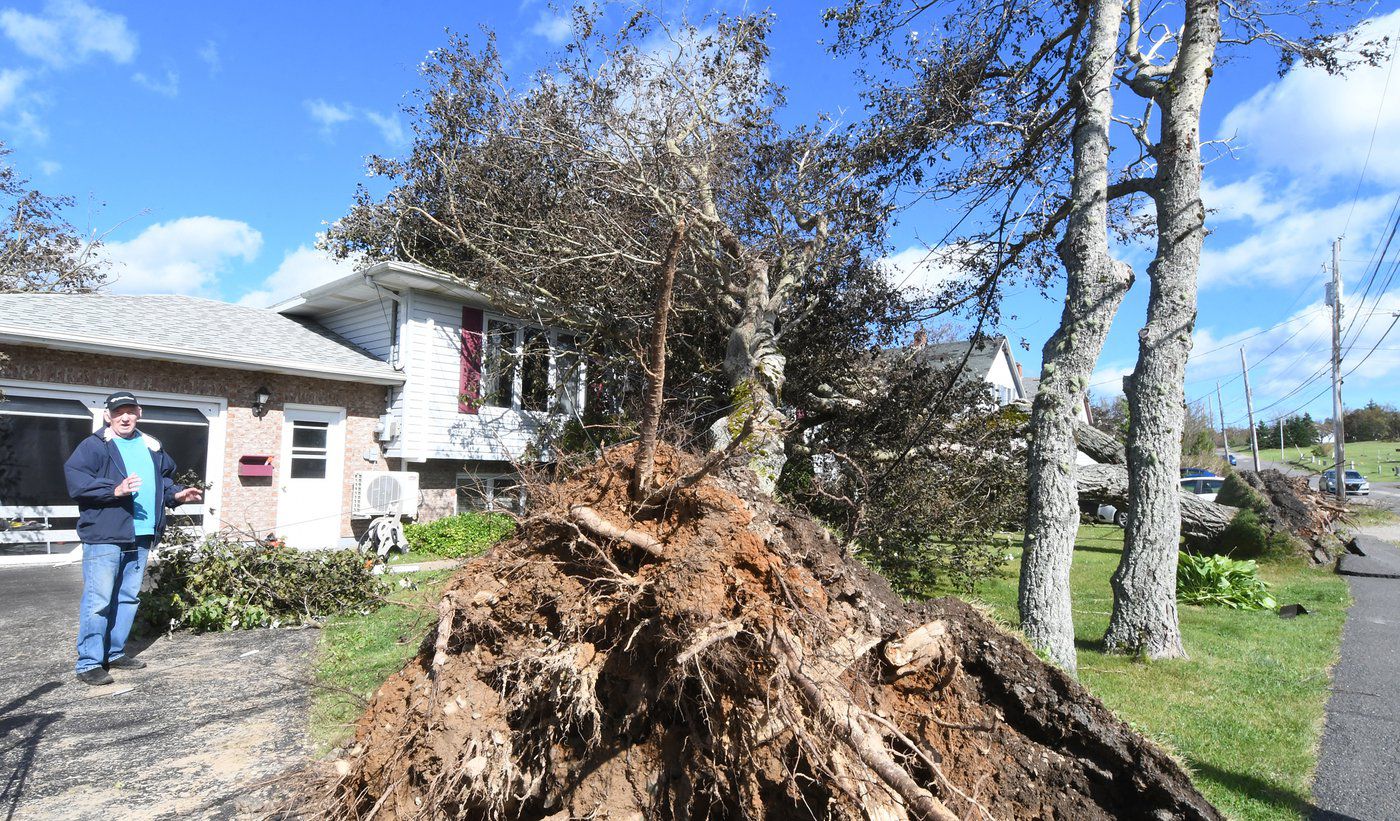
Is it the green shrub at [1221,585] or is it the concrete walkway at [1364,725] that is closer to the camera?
the concrete walkway at [1364,725]

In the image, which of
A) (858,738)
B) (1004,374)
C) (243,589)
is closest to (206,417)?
(243,589)

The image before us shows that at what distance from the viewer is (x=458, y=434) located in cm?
1313

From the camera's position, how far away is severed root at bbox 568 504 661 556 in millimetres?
2820

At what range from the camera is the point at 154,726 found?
172 inches

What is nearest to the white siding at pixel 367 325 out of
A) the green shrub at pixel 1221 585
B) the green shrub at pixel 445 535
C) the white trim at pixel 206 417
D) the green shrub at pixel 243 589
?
the white trim at pixel 206 417

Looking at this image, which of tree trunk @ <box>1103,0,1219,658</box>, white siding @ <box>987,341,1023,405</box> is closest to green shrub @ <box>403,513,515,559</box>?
tree trunk @ <box>1103,0,1219,658</box>

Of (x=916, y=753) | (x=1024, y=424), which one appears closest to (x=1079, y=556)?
(x=1024, y=424)

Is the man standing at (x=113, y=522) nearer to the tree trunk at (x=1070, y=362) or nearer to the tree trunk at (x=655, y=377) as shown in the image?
the tree trunk at (x=655, y=377)

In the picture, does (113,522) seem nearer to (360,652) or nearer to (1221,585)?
(360,652)

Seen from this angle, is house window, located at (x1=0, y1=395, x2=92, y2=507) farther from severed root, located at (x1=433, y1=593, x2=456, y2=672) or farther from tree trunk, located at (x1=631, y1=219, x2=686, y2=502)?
tree trunk, located at (x1=631, y1=219, x2=686, y2=502)

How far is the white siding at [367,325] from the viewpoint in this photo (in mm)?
13328

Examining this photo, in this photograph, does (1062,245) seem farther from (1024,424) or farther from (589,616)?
(589,616)

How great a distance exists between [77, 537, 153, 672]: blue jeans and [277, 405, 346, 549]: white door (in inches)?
253

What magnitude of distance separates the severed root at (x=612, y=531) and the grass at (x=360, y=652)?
689mm
